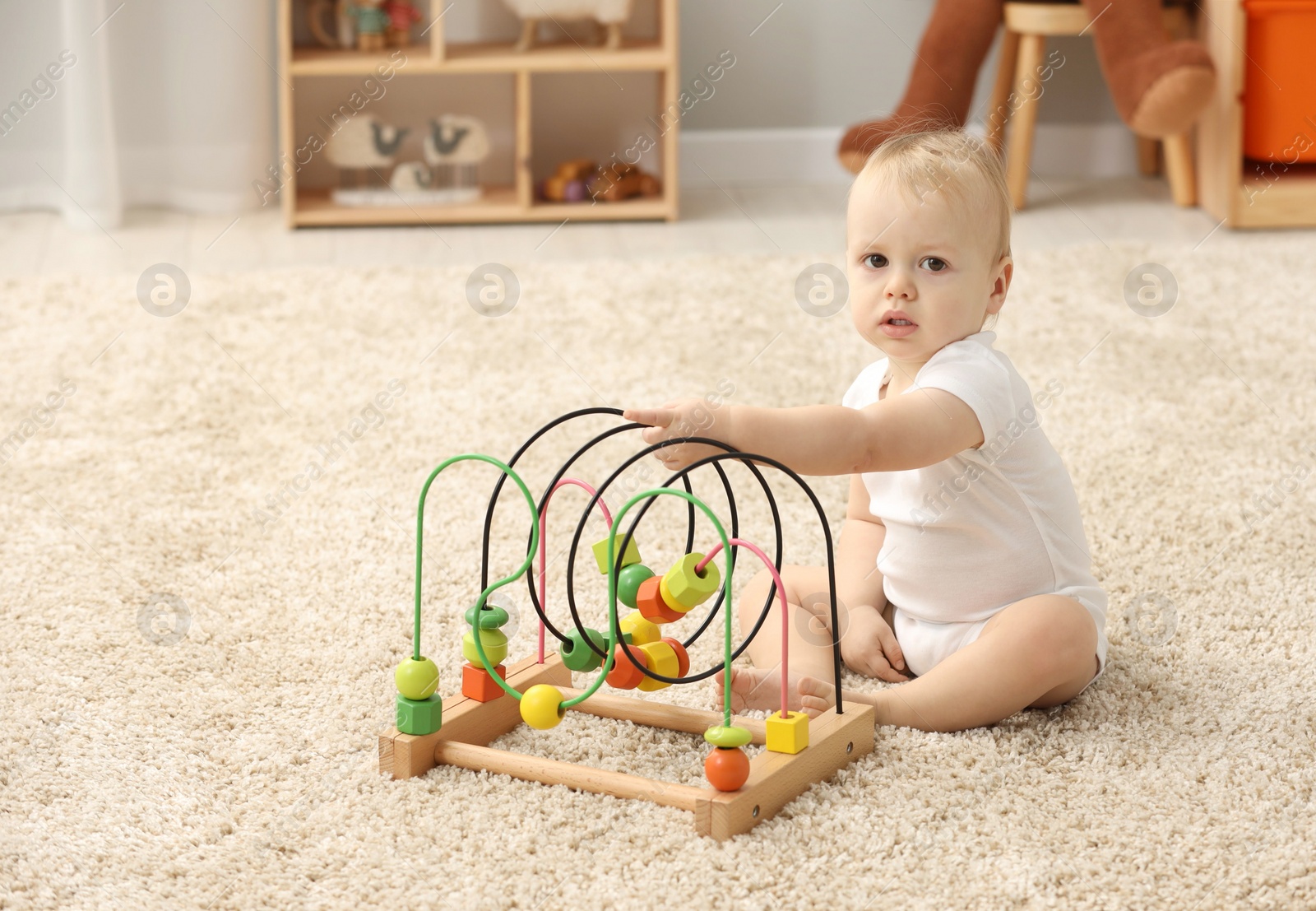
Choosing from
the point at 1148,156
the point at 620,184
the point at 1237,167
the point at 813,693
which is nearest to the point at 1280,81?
the point at 1237,167

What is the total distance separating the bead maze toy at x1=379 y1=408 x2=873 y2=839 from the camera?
2.41 ft

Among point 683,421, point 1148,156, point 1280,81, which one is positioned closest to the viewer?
point 683,421

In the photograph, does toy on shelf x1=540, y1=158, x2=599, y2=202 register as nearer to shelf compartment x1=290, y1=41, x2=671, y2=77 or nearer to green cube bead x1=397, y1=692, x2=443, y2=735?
shelf compartment x1=290, y1=41, x2=671, y2=77

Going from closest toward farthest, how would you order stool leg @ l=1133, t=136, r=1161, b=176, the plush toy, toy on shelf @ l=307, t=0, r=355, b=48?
the plush toy < toy on shelf @ l=307, t=0, r=355, b=48 < stool leg @ l=1133, t=136, r=1161, b=176

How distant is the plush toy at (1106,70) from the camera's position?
2.04 meters

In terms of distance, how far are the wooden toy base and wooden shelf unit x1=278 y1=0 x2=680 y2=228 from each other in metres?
1.58

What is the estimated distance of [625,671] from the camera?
80 cm

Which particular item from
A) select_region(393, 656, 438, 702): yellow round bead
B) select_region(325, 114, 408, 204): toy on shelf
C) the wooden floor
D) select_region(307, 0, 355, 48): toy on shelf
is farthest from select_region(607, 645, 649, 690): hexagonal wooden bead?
select_region(307, 0, 355, 48): toy on shelf

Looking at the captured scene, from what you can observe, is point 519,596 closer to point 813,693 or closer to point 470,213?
point 813,693

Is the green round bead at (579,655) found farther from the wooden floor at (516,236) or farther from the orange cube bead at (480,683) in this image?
the wooden floor at (516,236)

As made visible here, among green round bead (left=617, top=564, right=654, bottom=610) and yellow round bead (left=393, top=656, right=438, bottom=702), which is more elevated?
green round bead (left=617, top=564, right=654, bottom=610)

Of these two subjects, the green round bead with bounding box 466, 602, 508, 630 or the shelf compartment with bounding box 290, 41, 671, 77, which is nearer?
the green round bead with bounding box 466, 602, 508, 630

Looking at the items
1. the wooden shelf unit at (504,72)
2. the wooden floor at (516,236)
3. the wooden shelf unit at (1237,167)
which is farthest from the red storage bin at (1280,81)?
the wooden shelf unit at (504,72)

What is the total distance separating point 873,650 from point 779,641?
7 cm
